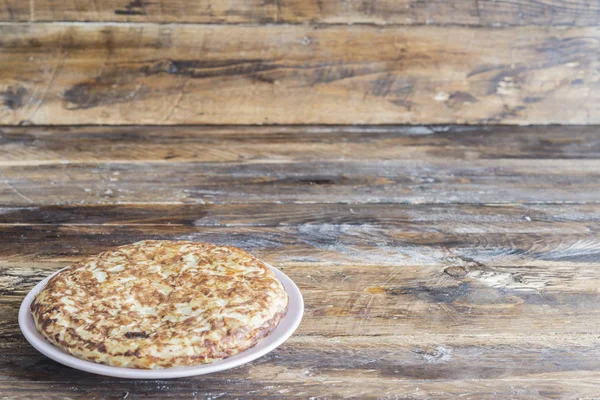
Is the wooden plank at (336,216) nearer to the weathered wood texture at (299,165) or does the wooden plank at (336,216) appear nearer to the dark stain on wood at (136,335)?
the weathered wood texture at (299,165)

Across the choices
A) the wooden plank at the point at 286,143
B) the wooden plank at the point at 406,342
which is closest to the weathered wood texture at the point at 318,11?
the wooden plank at the point at 286,143

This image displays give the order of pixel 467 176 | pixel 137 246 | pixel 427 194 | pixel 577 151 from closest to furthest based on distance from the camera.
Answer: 1. pixel 137 246
2. pixel 427 194
3. pixel 467 176
4. pixel 577 151

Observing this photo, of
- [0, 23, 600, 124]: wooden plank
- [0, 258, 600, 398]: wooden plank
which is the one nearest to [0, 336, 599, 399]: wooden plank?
[0, 258, 600, 398]: wooden plank

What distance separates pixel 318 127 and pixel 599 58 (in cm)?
99

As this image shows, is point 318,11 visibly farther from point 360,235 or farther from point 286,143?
point 360,235

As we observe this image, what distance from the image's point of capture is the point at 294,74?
7.84 feet

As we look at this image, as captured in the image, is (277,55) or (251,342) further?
(277,55)

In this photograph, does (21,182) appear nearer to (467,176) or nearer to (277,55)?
(277,55)

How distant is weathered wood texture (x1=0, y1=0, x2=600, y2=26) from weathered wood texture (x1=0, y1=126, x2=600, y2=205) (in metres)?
0.35

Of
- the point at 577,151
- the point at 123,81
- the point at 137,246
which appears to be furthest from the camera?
the point at 123,81

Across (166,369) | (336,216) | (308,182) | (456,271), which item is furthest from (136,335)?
(308,182)

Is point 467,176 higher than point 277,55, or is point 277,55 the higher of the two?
point 277,55

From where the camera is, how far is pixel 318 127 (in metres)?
2.41

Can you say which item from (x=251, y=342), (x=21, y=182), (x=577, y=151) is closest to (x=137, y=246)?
(x=251, y=342)
